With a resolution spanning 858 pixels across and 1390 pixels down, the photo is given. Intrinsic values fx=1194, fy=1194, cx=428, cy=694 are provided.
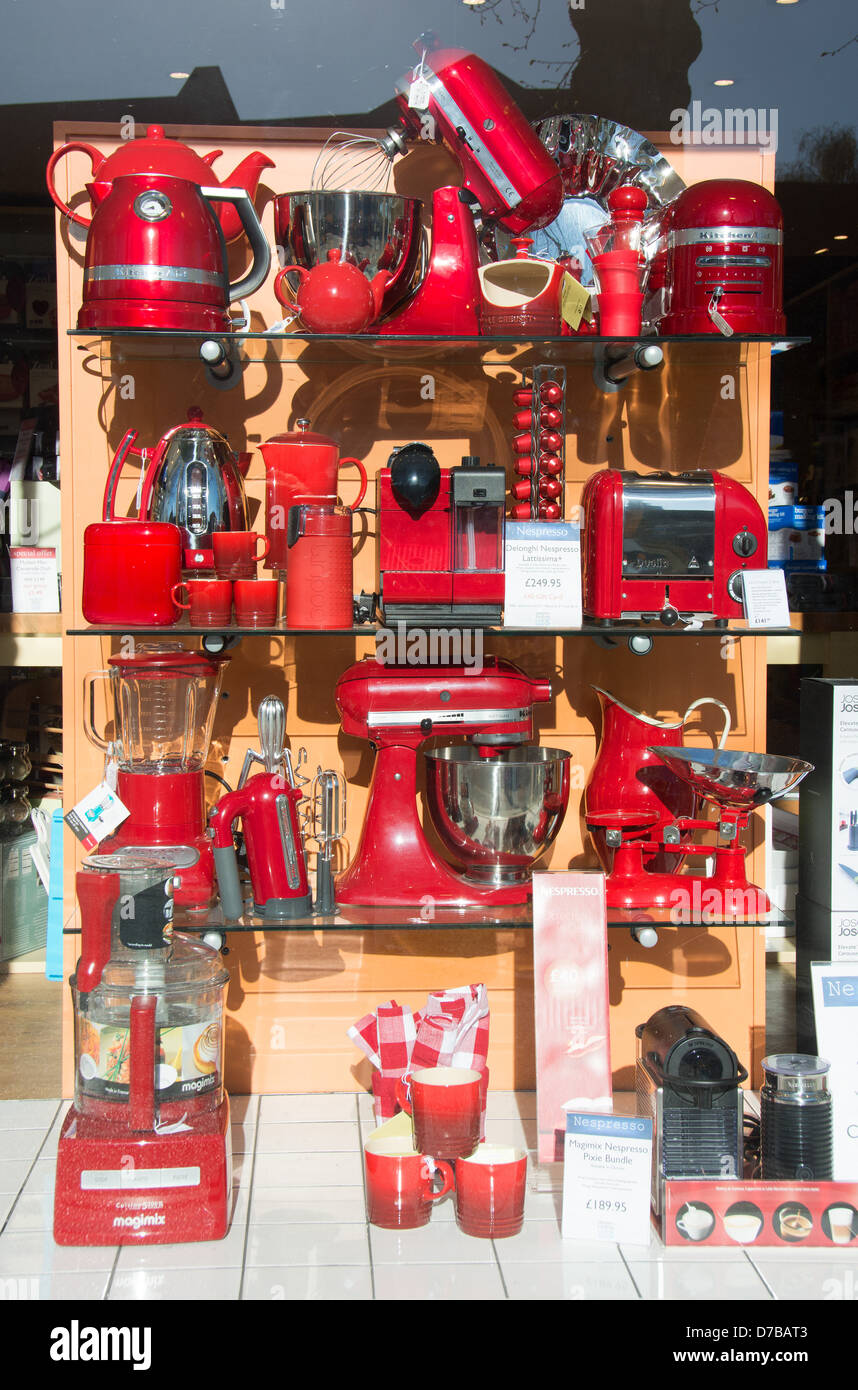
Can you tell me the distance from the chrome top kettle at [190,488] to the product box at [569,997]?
695 millimetres

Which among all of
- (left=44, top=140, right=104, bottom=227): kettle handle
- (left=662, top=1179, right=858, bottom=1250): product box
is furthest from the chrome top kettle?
(left=662, top=1179, right=858, bottom=1250): product box

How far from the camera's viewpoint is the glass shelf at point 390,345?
172cm

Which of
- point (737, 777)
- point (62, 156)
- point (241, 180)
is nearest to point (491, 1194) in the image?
point (737, 777)

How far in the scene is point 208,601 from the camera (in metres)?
1.72

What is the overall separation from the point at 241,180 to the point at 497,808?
102 centimetres

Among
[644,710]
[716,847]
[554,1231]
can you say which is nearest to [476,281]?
[644,710]

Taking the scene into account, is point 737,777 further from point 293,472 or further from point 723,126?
point 723,126

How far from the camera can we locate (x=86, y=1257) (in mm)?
1485

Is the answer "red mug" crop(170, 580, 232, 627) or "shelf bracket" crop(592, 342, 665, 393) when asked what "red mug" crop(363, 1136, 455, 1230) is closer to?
"red mug" crop(170, 580, 232, 627)

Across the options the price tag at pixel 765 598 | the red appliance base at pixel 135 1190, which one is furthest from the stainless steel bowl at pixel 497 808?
the red appliance base at pixel 135 1190

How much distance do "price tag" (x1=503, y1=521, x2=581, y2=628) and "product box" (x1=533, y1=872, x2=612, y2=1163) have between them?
0.38m

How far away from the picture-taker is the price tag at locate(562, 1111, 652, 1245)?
1.52 meters
